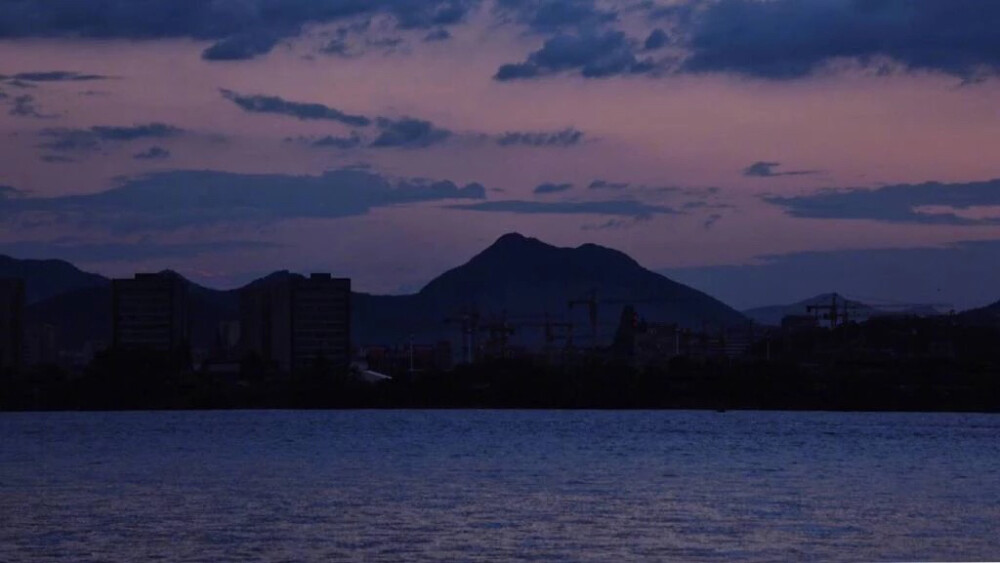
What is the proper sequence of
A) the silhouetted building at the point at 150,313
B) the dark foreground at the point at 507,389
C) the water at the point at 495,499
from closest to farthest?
the water at the point at 495,499 → the dark foreground at the point at 507,389 → the silhouetted building at the point at 150,313

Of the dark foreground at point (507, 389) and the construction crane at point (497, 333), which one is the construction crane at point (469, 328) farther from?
the dark foreground at point (507, 389)

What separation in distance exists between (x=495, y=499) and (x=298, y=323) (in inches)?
5253

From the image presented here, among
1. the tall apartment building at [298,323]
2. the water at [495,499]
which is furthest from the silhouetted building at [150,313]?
the water at [495,499]

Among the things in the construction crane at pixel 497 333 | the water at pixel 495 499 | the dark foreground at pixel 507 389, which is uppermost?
the construction crane at pixel 497 333

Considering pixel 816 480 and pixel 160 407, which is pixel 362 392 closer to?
pixel 160 407

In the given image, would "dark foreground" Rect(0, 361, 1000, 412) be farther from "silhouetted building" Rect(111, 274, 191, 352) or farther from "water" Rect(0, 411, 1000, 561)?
"water" Rect(0, 411, 1000, 561)

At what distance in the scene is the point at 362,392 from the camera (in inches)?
5256

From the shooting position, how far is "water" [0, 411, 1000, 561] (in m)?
26.2

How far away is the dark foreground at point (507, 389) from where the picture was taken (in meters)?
131

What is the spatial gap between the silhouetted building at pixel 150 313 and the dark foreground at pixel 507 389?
25301 mm

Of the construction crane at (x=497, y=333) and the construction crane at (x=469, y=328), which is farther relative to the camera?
the construction crane at (x=469, y=328)

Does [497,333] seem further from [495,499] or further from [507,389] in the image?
[495,499]

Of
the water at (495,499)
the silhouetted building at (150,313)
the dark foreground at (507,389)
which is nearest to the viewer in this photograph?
the water at (495,499)

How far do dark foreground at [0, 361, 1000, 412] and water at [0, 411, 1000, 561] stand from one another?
6114cm
